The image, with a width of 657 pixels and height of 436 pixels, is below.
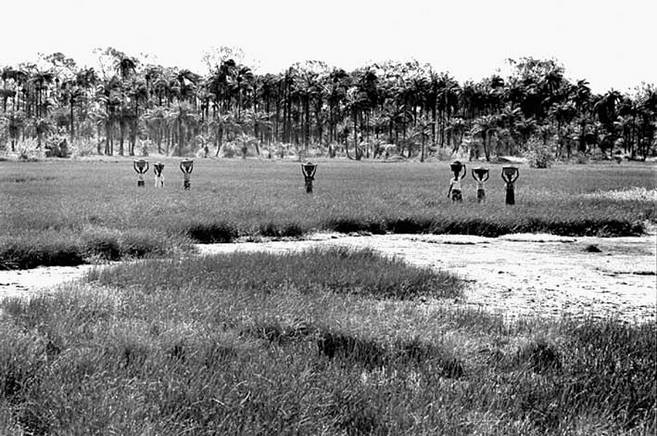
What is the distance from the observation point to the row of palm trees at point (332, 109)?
115438 millimetres

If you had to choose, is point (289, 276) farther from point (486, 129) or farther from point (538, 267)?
point (486, 129)

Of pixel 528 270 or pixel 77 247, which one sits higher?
pixel 77 247

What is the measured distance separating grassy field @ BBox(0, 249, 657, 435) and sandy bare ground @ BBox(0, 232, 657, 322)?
1475 millimetres

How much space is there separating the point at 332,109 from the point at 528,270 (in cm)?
12583

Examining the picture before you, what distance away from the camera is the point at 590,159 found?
112188 mm

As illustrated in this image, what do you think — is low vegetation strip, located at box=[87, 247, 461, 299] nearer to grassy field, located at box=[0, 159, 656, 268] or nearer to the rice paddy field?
the rice paddy field

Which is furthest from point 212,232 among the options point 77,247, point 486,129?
point 486,129

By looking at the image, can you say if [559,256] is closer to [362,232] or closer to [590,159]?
[362,232]

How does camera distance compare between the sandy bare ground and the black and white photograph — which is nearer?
the black and white photograph

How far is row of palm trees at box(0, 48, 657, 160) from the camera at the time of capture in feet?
379

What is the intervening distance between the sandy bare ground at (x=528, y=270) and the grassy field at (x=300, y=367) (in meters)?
1.47

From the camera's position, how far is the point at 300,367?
5.49m

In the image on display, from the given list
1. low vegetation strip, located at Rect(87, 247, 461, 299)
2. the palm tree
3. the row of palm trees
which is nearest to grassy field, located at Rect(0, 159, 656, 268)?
low vegetation strip, located at Rect(87, 247, 461, 299)

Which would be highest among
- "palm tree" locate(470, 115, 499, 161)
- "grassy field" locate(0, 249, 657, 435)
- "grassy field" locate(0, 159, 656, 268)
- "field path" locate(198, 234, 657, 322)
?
"palm tree" locate(470, 115, 499, 161)
